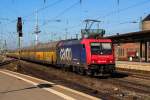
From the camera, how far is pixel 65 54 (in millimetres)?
36125

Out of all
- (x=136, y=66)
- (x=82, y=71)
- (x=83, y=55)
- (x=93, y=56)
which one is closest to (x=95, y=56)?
(x=93, y=56)

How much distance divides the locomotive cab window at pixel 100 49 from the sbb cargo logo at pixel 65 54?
16.1 ft

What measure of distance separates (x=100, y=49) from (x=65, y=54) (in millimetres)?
7484

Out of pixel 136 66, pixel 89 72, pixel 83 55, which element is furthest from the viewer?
pixel 136 66

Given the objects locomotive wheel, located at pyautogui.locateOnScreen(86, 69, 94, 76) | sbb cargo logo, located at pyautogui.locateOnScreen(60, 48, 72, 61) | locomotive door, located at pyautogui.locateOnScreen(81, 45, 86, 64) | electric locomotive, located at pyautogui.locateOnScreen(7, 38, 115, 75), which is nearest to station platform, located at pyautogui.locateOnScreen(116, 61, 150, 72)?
sbb cargo logo, located at pyautogui.locateOnScreen(60, 48, 72, 61)

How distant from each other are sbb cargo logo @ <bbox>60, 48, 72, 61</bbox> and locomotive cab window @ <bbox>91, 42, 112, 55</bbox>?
→ 16.1 ft

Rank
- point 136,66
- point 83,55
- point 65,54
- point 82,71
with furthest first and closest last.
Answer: point 136,66 < point 65,54 < point 82,71 < point 83,55

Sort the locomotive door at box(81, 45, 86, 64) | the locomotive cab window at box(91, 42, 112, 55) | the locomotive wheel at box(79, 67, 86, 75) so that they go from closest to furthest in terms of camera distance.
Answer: the locomotive cab window at box(91, 42, 112, 55), the locomotive door at box(81, 45, 86, 64), the locomotive wheel at box(79, 67, 86, 75)

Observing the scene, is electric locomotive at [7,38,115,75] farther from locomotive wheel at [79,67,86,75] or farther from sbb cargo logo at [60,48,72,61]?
sbb cargo logo at [60,48,72,61]

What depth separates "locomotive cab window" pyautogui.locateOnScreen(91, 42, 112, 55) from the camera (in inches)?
1139

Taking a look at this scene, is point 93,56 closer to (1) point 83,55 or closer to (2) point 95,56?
(2) point 95,56

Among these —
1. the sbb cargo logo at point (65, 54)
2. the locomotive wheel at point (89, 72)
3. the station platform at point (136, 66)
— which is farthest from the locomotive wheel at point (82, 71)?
the station platform at point (136, 66)

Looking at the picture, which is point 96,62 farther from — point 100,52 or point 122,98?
point 122,98

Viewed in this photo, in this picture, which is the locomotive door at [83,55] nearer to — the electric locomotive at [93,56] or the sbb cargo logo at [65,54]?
the electric locomotive at [93,56]
